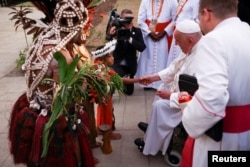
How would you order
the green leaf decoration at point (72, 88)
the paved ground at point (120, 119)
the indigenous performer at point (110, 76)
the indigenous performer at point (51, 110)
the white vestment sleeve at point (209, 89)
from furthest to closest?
the paved ground at point (120, 119) → the indigenous performer at point (110, 76) → the indigenous performer at point (51, 110) → the green leaf decoration at point (72, 88) → the white vestment sleeve at point (209, 89)

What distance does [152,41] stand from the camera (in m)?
5.77

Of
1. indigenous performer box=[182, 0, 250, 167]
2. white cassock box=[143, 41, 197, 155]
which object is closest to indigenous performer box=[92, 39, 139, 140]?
white cassock box=[143, 41, 197, 155]

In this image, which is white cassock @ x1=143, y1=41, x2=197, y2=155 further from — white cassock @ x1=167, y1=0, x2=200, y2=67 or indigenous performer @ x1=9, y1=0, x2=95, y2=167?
white cassock @ x1=167, y1=0, x2=200, y2=67

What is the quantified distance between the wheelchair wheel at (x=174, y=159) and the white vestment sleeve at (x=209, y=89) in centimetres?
A: 174

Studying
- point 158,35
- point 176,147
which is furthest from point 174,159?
point 158,35

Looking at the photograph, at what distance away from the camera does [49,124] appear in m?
2.58

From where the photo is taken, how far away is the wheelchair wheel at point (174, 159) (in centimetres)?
361

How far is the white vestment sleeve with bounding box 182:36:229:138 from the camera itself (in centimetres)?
178

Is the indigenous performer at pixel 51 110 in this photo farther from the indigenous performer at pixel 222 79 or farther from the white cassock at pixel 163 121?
the indigenous performer at pixel 222 79

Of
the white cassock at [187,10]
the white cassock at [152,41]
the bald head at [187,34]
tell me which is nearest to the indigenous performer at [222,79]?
the bald head at [187,34]

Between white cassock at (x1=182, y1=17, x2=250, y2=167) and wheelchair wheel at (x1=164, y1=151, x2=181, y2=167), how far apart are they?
1.48 m

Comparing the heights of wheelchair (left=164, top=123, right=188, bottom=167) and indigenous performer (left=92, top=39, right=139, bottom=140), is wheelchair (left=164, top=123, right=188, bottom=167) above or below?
below

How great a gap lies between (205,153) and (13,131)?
5.62 ft

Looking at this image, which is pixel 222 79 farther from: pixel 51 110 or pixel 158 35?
pixel 158 35
